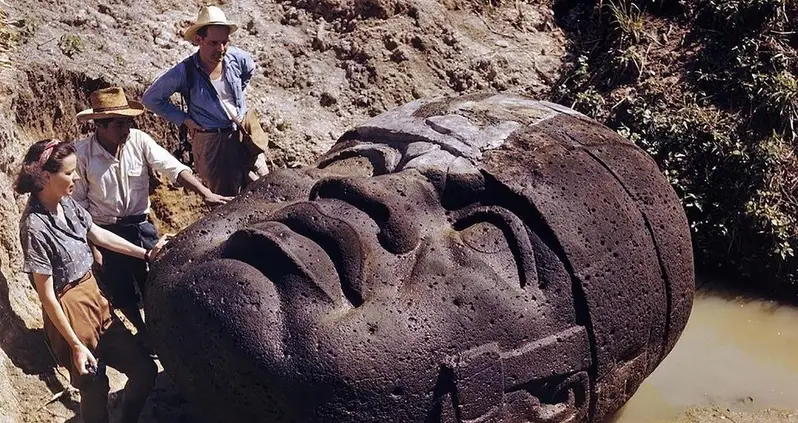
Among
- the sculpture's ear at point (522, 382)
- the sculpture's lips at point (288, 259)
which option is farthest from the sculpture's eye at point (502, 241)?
the sculpture's lips at point (288, 259)

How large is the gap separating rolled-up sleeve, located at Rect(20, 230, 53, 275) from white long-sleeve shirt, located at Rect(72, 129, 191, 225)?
660 millimetres

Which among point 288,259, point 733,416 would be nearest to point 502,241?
point 288,259

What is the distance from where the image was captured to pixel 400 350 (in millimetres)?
3053

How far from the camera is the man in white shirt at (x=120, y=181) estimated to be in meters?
3.96

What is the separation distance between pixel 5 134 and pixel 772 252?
4.63m

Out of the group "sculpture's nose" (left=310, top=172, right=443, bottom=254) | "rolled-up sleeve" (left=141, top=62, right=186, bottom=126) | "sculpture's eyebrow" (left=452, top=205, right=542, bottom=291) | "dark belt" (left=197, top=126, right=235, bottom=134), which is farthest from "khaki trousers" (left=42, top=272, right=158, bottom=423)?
"sculpture's eyebrow" (left=452, top=205, right=542, bottom=291)

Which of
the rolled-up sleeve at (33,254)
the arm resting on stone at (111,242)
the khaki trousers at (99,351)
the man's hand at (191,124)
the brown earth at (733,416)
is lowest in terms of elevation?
the brown earth at (733,416)

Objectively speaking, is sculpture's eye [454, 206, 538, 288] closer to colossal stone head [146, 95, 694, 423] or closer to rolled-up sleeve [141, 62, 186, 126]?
colossal stone head [146, 95, 694, 423]

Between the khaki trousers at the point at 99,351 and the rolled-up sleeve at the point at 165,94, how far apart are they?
4.06 ft

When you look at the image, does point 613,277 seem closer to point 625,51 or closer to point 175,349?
point 175,349

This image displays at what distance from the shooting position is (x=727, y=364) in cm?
525

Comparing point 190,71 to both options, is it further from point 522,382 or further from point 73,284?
point 522,382

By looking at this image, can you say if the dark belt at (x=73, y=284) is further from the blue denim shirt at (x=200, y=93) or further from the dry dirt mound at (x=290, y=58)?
the blue denim shirt at (x=200, y=93)

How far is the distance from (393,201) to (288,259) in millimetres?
488
